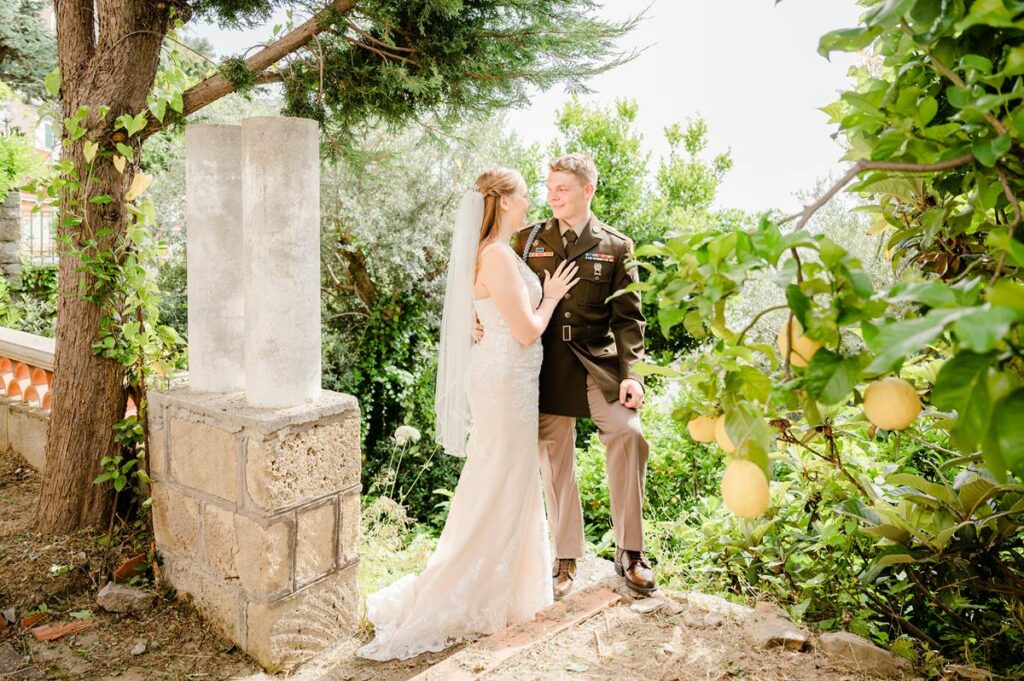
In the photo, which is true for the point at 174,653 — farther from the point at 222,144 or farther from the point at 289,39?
the point at 289,39

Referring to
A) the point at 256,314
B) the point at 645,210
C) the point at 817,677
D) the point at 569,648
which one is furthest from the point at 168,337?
the point at 645,210

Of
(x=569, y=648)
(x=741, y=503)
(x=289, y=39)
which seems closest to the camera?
(x=741, y=503)

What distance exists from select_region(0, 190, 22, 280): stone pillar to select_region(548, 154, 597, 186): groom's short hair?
8796 mm

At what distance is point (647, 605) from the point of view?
2.78m

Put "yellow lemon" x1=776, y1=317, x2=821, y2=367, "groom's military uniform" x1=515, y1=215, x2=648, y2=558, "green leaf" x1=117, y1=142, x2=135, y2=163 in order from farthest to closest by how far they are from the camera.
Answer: "green leaf" x1=117, y1=142, x2=135, y2=163, "groom's military uniform" x1=515, y1=215, x2=648, y2=558, "yellow lemon" x1=776, y1=317, x2=821, y2=367

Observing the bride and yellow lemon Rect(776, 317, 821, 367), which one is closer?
yellow lemon Rect(776, 317, 821, 367)

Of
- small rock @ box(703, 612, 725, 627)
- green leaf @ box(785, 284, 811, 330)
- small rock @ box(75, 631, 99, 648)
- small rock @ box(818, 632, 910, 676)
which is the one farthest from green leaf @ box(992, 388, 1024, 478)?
small rock @ box(75, 631, 99, 648)

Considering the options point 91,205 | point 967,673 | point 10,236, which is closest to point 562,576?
point 967,673

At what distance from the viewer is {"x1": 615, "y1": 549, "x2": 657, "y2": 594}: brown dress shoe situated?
2869 millimetres

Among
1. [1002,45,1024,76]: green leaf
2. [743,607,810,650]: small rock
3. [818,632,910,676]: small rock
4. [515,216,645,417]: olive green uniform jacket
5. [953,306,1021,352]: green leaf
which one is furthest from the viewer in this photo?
[515,216,645,417]: olive green uniform jacket

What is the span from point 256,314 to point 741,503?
2.21 m

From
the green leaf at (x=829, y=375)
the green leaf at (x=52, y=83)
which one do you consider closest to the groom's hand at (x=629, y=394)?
the green leaf at (x=829, y=375)

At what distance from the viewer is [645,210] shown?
960 centimetres

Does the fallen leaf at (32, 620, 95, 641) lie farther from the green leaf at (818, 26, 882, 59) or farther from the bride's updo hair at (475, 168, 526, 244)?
the green leaf at (818, 26, 882, 59)
